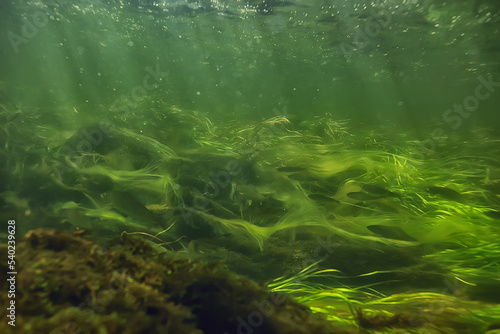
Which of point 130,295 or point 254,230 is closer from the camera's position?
point 130,295

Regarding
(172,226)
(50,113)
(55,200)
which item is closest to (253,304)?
(172,226)

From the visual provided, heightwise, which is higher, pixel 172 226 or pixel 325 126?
pixel 325 126

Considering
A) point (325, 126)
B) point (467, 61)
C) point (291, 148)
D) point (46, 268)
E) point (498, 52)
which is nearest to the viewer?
point (46, 268)

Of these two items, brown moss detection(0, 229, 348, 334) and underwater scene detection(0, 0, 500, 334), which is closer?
brown moss detection(0, 229, 348, 334)

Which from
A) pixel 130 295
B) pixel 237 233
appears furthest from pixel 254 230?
pixel 130 295

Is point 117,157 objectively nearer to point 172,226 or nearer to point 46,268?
point 172,226

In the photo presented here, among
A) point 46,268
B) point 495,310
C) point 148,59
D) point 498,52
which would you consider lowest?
point 495,310

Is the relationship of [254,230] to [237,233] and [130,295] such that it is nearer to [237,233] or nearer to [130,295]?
[237,233]

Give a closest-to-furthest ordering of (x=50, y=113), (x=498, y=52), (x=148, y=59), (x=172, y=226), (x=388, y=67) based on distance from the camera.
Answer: (x=172, y=226)
(x=50, y=113)
(x=498, y=52)
(x=388, y=67)
(x=148, y=59)
